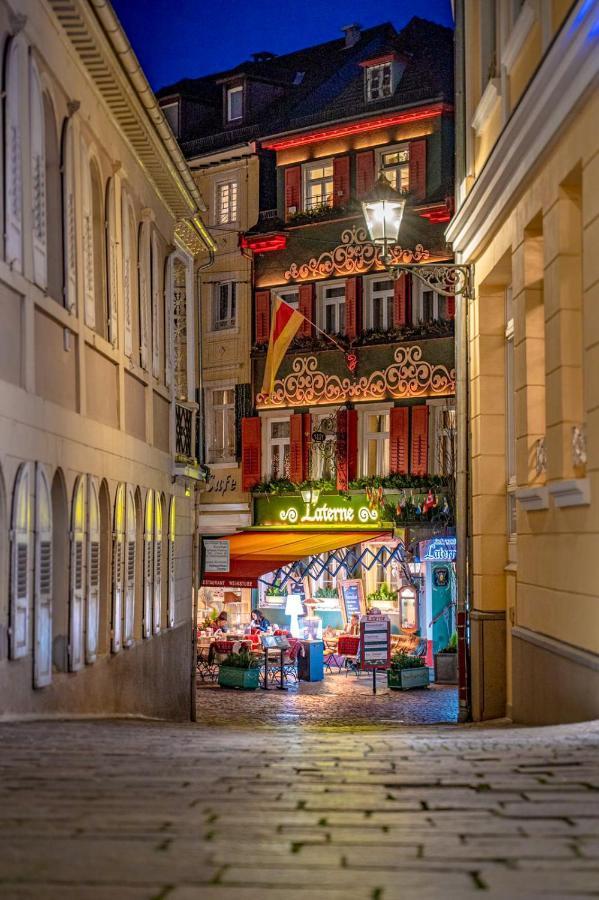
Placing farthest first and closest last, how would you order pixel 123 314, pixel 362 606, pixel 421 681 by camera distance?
1. pixel 362 606
2. pixel 421 681
3. pixel 123 314

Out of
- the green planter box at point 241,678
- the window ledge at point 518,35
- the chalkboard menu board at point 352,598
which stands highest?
the window ledge at point 518,35

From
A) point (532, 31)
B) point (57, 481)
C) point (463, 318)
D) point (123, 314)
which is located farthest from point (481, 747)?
point (463, 318)

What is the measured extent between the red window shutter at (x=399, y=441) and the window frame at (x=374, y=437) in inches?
12.2

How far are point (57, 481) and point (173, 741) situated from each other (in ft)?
12.9

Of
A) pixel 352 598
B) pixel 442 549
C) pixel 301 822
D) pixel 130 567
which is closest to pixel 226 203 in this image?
pixel 352 598

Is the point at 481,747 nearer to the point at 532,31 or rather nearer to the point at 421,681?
the point at 532,31

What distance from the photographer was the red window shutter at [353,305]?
31703 mm

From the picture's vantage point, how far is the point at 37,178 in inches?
441

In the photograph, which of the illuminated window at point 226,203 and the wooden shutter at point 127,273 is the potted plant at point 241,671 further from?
the illuminated window at point 226,203

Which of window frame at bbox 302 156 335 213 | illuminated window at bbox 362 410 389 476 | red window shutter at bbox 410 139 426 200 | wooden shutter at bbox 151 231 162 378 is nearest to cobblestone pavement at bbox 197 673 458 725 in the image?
wooden shutter at bbox 151 231 162 378

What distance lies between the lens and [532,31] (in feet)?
42.7

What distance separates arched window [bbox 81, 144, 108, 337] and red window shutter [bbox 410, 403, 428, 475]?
16336 millimetres

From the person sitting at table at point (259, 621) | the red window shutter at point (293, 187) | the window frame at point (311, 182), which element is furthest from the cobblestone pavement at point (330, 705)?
the red window shutter at point (293, 187)

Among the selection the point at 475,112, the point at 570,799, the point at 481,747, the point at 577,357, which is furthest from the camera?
the point at 475,112
